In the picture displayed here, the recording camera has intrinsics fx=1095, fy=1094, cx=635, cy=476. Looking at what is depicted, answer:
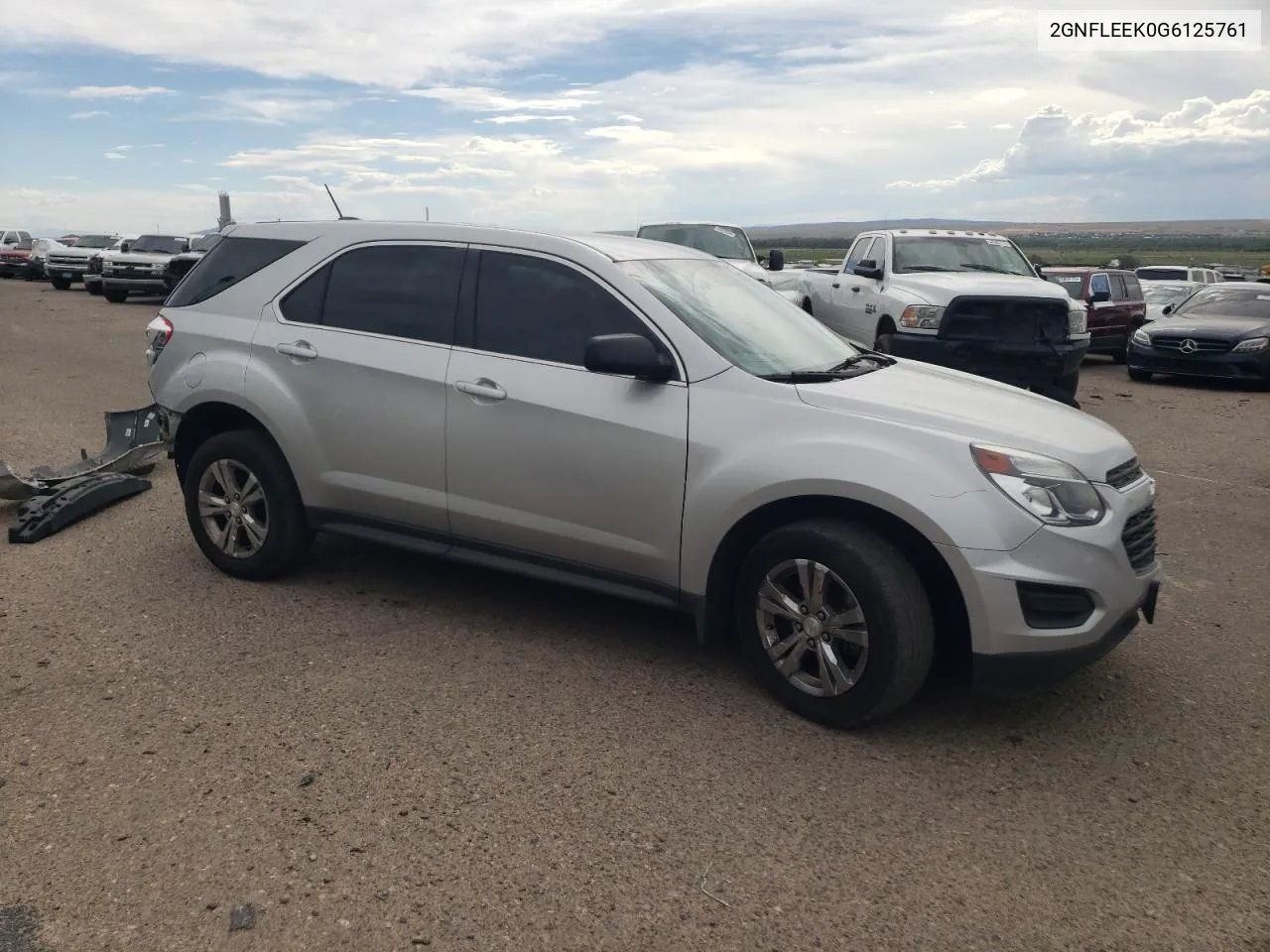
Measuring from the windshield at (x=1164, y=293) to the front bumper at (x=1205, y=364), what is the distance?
8.45 meters

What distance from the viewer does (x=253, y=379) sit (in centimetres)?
525

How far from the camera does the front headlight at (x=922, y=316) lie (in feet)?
36.7

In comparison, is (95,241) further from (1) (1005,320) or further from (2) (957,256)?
(1) (1005,320)

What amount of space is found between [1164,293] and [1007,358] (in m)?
14.8

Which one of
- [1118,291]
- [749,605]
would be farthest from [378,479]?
[1118,291]

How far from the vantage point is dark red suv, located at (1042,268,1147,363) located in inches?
687

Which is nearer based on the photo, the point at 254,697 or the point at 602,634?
the point at 254,697

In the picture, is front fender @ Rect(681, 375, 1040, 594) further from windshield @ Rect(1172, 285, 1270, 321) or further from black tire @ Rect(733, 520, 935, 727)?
windshield @ Rect(1172, 285, 1270, 321)

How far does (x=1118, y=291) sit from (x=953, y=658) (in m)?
15.5

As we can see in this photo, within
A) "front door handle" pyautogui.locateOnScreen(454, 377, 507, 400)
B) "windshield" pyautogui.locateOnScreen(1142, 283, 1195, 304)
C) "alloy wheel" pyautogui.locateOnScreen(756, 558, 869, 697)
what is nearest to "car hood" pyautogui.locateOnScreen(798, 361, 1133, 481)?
"alloy wheel" pyautogui.locateOnScreen(756, 558, 869, 697)

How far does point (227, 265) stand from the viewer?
18.3 ft

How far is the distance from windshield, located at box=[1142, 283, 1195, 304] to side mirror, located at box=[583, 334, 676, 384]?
21.5 metres

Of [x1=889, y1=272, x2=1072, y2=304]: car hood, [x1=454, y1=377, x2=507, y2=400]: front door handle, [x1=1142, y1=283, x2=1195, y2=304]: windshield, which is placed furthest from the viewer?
[x1=1142, y1=283, x2=1195, y2=304]: windshield

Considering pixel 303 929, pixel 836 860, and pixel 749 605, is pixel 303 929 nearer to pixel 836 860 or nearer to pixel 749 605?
pixel 836 860
